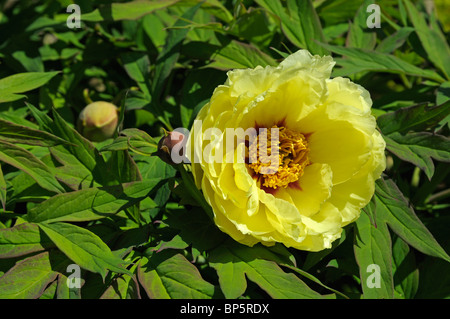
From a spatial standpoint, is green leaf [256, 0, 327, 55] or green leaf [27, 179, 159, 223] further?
green leaf [256, 0, 327, 55]

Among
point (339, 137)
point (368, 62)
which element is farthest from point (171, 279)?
point (368, 62)

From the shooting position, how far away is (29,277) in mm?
1027

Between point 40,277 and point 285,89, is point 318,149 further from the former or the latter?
point 40,277

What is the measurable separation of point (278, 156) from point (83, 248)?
0.43m

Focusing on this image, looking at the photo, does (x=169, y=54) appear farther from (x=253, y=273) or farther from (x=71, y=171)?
(x=253, y=273)

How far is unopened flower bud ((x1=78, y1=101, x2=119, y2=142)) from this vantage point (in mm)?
1388

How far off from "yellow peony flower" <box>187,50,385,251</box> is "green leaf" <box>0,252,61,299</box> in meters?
0.34

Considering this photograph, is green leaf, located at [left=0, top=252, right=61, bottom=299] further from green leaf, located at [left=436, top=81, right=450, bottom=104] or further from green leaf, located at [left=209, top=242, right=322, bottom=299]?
green leaf, located at [left=436, top=81, right=450, bottom=104]

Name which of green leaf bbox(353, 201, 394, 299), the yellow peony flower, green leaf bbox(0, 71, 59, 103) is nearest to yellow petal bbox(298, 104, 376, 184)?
the yellow peony flower

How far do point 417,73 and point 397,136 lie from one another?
0.25 m

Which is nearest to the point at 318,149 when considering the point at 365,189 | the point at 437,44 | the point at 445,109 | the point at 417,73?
the point at 365,189

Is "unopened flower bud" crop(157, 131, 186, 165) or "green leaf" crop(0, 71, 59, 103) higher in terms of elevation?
"green leaf" crop(0, 71, 59, 103)

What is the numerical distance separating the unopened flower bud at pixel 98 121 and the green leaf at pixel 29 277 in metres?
0.42

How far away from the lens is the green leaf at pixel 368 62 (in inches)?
50.1
